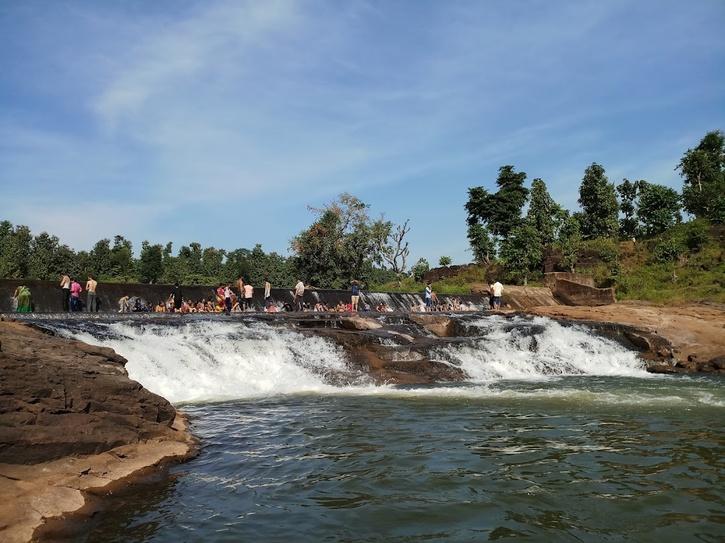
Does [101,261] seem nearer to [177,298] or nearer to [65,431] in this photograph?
[177,298]

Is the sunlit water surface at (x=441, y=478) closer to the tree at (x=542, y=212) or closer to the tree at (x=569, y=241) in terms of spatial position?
the tree at (x=569, y=241)

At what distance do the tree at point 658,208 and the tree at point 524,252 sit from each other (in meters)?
9.33

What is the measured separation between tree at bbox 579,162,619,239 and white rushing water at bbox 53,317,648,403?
29227 mm

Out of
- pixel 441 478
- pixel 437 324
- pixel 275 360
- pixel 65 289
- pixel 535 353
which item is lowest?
pixel 441 478

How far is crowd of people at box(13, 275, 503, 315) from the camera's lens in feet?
63.4

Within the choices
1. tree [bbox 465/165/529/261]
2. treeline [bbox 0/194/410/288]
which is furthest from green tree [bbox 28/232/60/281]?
tree [bbox 465/165/529/261]

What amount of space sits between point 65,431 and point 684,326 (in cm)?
1983

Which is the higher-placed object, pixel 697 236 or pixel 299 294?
pixel 697 236

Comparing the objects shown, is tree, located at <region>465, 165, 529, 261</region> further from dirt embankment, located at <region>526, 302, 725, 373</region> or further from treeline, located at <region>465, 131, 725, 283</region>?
dirt embankment, located at <region>526, 302, 725, 373</region>

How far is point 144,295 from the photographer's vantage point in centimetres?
2261

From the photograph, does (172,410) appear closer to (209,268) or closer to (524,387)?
(524,387)

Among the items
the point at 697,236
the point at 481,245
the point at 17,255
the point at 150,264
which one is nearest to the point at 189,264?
the point at 150,264

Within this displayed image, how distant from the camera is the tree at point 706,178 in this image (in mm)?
39591

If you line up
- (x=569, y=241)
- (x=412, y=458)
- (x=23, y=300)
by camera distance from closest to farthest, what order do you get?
(x=412, y=458), (x=23, y=300), (x=569, y=241)
